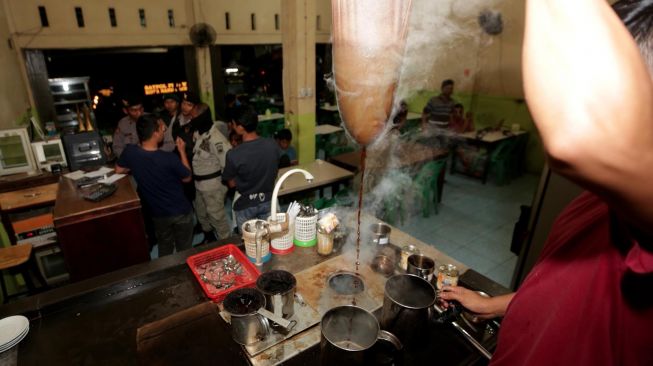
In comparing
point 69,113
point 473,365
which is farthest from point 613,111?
point 69,113

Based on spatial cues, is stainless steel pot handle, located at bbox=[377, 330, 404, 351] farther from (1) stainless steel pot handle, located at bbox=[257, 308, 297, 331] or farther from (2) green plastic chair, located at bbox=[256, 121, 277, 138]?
(2) green plastic chair, located at bbox=[256, 121, 277, 138]

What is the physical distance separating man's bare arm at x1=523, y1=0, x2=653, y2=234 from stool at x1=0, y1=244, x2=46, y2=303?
439cm

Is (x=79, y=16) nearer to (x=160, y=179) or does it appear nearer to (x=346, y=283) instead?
(x=160, y=179)

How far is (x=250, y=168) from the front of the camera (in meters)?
3.72

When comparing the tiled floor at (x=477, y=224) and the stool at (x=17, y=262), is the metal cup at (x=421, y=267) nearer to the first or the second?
the tiled floor at (x=477, y=224)

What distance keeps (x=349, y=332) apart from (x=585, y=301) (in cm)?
90

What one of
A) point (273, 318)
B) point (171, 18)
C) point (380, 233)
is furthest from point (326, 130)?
point (273, 318)

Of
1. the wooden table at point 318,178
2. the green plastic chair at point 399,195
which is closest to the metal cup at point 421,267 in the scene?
the wooden table at point 318,178

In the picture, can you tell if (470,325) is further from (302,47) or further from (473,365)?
(302,47)

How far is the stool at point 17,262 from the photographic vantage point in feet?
10.3

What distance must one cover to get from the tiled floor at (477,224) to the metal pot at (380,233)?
2670mm

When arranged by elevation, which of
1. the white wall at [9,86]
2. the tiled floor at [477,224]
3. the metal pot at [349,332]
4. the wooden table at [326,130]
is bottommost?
the tiled floor at [477,224]

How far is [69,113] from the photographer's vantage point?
757cm

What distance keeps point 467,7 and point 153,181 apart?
352 cm
